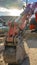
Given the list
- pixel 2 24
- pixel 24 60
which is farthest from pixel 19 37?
pixel 2 24

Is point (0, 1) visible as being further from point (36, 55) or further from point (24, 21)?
point (24, 21)

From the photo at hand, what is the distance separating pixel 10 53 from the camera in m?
4.37

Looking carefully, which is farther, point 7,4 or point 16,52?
point 7,4

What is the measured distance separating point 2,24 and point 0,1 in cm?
1383

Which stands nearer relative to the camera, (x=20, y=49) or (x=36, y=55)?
(x=20, y=49)

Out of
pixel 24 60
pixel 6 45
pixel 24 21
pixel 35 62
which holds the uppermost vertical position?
pixel 24 21

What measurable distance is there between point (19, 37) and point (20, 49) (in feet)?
0.77

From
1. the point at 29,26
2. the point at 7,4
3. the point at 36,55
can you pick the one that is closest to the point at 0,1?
the point at 7,4

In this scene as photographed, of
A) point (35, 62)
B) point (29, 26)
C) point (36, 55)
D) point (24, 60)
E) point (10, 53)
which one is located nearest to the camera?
point (10, 53)

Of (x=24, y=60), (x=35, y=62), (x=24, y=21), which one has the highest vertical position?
(x=24, y=21)

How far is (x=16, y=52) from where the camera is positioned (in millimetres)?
4375

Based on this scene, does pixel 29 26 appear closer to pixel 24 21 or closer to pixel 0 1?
pixel 24 21

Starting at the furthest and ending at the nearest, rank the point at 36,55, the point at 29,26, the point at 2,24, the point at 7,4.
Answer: the point at 7,4
the point at 2,24
the point at 36,55
the point at 29,26

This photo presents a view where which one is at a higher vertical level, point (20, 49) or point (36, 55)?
point (20, 49)
